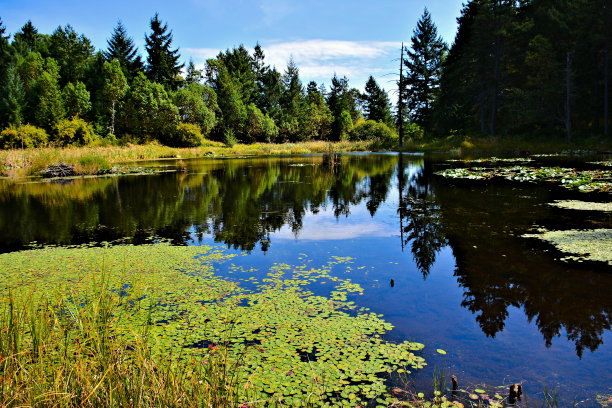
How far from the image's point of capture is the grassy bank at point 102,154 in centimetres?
2262

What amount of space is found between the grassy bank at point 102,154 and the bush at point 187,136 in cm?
261

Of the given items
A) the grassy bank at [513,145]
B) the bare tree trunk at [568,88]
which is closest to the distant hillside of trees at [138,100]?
the grassy bank at [513,145]

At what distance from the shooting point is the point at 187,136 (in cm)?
4869

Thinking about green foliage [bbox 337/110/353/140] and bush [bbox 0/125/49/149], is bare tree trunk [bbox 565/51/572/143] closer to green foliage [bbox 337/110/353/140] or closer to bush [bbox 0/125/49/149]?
green foliage [bbox 337/110/353/140]

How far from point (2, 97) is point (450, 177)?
5296 centimetres

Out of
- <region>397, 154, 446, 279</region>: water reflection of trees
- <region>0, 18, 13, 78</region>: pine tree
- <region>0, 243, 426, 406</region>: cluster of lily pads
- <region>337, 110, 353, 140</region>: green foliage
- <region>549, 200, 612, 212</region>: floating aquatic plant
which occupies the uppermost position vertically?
<region>0, 18, 13, 78</region>: pine tree

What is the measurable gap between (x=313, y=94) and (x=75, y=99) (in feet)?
137

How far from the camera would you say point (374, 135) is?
5478 cm

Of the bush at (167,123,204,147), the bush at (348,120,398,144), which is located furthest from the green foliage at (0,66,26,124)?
the bush at (348,120,398,144)

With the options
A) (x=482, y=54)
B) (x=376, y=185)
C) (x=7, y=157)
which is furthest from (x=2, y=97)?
(x=482, y=54)

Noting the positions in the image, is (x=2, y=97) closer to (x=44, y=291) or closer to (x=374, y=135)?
(x=374, y=135)

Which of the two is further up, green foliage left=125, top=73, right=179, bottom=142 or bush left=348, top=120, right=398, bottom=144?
green foliage left=125, top=73, right=179, bottom=142

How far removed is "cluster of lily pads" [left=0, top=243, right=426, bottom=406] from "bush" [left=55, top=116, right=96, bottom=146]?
41.0 metres

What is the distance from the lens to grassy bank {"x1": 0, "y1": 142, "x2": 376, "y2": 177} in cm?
2262
